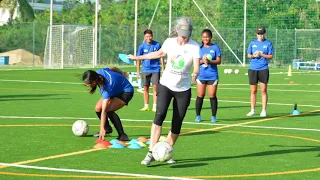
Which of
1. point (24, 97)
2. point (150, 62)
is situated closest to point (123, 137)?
point (150, 62)

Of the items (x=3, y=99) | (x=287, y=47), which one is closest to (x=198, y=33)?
(x=287, y=47)

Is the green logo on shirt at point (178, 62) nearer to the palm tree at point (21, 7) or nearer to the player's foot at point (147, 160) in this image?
the player's foot at point (147, 160)

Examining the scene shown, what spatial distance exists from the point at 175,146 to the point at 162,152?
2.52 m

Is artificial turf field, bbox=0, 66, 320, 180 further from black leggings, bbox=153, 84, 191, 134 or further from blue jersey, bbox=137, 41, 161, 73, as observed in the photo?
blue jersey, bbox=137, 41, 161, 73

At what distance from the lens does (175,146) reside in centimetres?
1421

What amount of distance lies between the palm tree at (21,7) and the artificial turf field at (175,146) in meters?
45.7

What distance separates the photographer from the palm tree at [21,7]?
229ft

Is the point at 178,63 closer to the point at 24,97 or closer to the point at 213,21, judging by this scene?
the point at 24,97

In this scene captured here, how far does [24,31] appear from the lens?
60.1 meters

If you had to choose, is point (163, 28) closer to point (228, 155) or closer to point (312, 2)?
point (312, 2)

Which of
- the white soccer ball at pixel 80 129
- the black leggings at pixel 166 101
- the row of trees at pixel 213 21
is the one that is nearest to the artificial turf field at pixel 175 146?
the white soccer ball at pixel 80 129

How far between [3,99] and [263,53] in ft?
27.8

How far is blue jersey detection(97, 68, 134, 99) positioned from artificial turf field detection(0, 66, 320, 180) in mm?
966

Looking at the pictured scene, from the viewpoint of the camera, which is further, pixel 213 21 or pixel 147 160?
pixel 213 21
